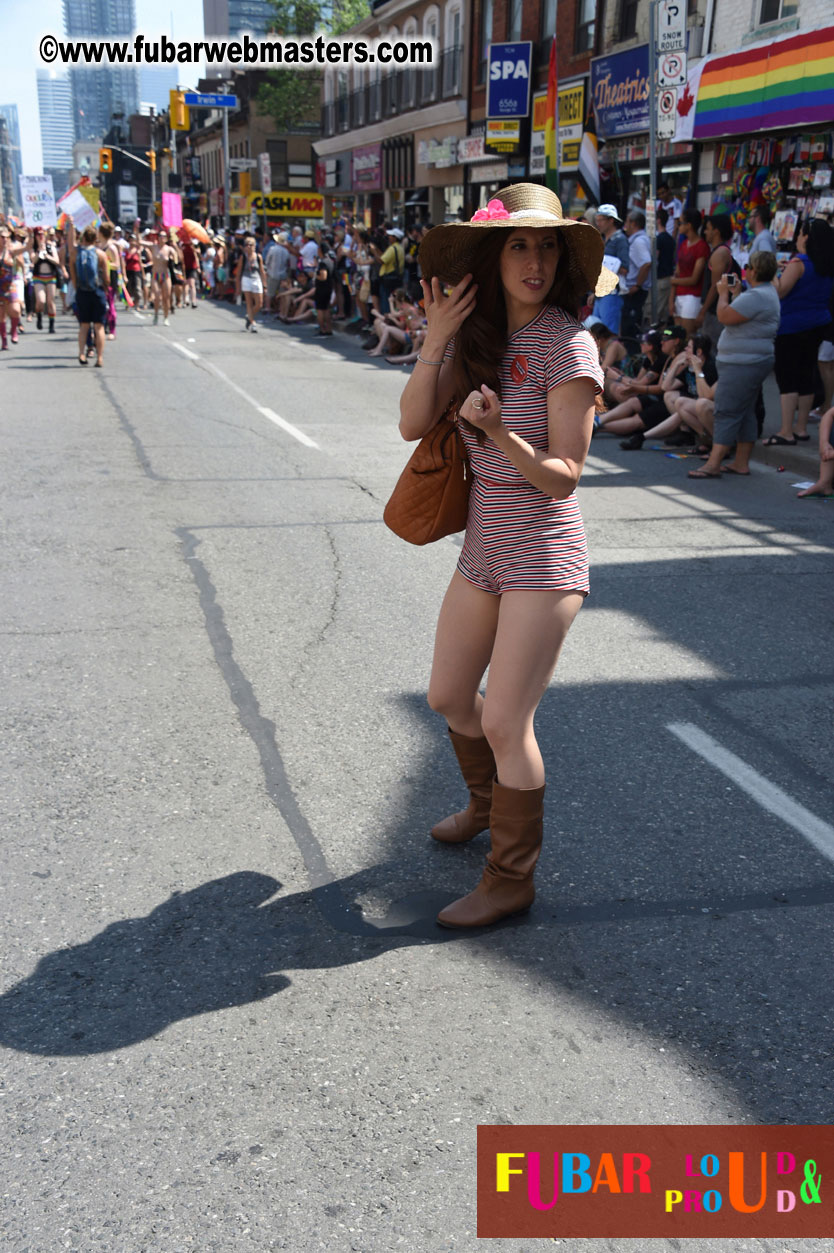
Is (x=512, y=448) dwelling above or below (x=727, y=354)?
above

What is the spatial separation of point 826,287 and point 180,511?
21.6 feet

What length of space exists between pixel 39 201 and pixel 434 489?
32976 mm

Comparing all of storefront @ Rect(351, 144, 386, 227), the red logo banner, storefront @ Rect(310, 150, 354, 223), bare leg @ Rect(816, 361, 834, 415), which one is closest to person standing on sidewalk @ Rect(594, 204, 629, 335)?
bare leg @ Rect(816, 361, 834, 415)

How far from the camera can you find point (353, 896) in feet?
11.4

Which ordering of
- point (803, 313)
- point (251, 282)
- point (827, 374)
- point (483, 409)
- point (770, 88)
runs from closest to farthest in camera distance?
point (483, 409), point (803, 313), point (827, 374), point (770, 88), point (251, 282)

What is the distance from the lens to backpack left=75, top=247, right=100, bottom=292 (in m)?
16.1

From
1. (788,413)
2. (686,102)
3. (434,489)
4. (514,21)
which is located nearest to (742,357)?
(788,413)

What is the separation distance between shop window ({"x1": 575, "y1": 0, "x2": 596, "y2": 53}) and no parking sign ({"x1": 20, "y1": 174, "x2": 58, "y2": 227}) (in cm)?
1444

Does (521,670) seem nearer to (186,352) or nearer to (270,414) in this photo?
(270,414)

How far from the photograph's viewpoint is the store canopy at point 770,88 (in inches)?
591

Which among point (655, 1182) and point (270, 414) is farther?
point (270, 414)

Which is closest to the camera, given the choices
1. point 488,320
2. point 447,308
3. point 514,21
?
point 447,308

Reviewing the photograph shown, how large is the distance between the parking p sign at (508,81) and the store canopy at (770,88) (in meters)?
10.6

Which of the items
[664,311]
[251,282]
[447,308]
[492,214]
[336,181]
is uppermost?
[336,181]
